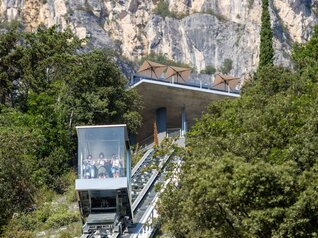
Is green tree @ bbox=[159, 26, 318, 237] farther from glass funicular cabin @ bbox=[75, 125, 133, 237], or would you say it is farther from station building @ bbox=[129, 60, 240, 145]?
station building @ bbox=[129, 60, 240, 145]

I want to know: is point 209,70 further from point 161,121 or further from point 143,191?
point 143,191

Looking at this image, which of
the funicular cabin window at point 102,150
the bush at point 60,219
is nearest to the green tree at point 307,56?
the funicular cabin window at point 102,150

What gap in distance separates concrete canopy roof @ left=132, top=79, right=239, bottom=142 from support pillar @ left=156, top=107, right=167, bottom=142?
230 millimetres

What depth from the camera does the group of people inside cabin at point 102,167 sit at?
2213cm

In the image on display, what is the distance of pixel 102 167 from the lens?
22.2 m

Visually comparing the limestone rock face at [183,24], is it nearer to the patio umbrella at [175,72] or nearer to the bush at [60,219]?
the patio umbrella at [175,72]

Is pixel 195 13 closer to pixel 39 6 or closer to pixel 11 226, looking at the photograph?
pixel 39 6

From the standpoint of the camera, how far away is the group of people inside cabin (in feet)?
72.6

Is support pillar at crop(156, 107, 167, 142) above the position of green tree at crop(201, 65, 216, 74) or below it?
above

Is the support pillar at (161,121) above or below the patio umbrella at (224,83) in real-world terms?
below

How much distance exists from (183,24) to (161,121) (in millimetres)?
90031

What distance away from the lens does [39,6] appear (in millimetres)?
123625

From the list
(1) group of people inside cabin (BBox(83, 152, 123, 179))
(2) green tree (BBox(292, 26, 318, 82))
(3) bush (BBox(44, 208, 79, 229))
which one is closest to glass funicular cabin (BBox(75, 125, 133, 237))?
(1) group of people inside cabin (BBox(83, 152, 123, 179))

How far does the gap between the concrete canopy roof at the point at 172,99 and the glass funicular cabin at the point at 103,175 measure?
16.3m
